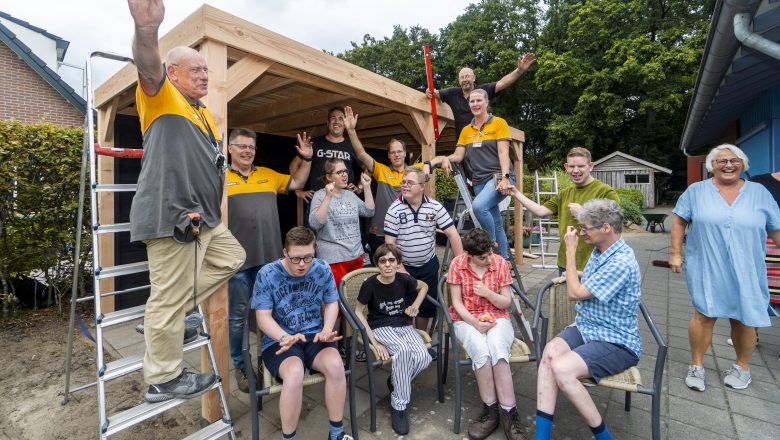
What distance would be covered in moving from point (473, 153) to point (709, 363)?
2.53 m

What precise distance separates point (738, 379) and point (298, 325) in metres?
2.97

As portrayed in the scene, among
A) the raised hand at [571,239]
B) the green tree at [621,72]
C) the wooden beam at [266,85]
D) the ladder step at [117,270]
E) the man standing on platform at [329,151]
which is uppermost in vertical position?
the green tree at [621,72]

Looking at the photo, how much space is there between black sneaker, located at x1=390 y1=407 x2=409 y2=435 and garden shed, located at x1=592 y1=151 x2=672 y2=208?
68.7ft

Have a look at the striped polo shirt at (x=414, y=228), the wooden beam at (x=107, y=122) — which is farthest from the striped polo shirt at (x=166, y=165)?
the wooden beam at (x=107, y=122)

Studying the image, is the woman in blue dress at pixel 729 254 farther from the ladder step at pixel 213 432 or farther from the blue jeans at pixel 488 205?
the ladder step at pixel 213 432

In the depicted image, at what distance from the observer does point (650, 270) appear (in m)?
6.37

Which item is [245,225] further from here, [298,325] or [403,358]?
[403,358]

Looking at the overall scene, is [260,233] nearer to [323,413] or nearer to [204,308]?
[204,308]

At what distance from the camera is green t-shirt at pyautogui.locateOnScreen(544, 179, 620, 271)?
8.59ft

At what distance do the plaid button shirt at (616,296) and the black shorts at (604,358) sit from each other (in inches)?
1.3

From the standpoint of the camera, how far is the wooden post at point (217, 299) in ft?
7.18

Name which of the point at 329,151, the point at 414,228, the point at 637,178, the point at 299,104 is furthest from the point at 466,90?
the point at 637,178

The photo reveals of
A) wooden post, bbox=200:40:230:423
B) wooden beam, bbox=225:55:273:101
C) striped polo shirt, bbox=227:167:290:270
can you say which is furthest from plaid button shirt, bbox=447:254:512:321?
wooden beam, bbox=225:55:273:101

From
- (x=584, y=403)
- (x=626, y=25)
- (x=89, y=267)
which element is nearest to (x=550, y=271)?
(x=584, y=403)
